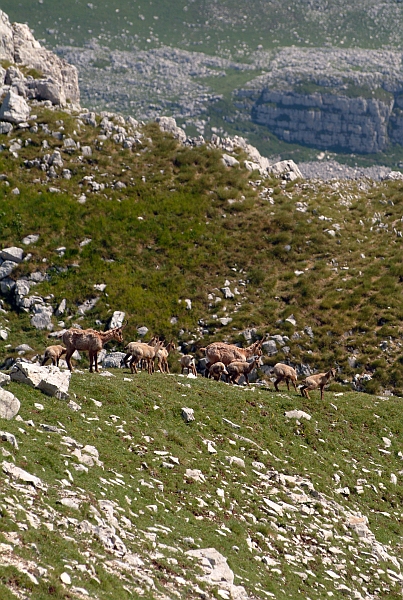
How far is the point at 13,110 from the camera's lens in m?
51.8

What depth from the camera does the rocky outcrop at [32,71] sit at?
55656 mm

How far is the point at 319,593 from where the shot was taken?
54.5 feet

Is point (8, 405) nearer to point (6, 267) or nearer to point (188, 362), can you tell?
point (188, 362)

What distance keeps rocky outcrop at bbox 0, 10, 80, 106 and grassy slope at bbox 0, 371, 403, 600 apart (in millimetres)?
35940

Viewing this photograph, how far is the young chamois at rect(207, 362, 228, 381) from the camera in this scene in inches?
1203

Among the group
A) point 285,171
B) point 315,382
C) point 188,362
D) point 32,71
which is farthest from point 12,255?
point 285,171

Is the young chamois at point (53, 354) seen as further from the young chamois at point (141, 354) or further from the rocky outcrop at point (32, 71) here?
the rocky outcrop at point (32, 71)

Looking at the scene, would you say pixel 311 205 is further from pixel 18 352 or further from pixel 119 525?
pixel 119 525

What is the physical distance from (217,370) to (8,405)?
46.1 feet

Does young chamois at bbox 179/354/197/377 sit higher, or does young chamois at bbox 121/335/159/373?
young chamois at bbox 121/335/159/373

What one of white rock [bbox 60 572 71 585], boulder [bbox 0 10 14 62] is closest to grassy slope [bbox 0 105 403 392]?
boulder [bbox 0 10 14 62]

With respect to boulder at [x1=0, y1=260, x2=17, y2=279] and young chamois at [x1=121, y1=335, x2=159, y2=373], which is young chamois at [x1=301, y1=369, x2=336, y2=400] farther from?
boulder at [x1=0, y1=260, x2=17, y2=279]

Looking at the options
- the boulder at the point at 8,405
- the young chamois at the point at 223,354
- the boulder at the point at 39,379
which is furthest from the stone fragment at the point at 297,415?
the boulder at the point at 8,405

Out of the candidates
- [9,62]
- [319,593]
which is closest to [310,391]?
[319,593]
